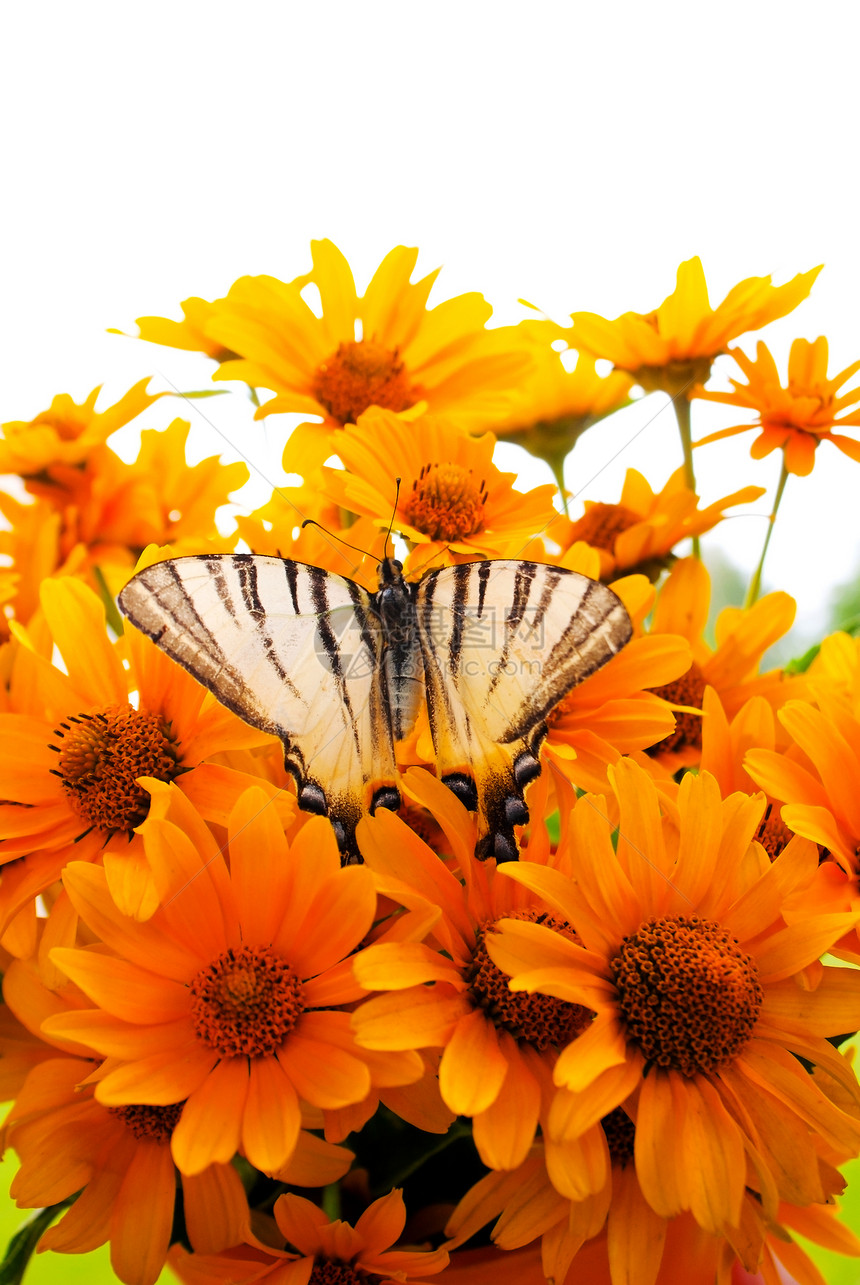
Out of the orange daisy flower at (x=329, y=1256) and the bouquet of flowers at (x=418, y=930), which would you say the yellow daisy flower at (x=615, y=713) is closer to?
the bouquet of flowers at (x=418, y=930)

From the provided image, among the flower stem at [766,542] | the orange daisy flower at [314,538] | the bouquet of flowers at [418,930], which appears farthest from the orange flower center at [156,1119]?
the flower stem at [766,542]

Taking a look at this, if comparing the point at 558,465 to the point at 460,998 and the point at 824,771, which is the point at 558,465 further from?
the point at 460,998

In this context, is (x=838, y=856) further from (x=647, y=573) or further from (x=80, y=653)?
(x=80, y=653)

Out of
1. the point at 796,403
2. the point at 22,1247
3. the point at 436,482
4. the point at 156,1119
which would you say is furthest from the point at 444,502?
the point at 22,1247

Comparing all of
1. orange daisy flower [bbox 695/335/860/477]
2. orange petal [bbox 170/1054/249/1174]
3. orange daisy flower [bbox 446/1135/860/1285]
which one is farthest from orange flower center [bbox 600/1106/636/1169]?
orange daisy flower [bbox 695/335/860/477]

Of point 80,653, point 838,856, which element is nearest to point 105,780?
point 80,653
